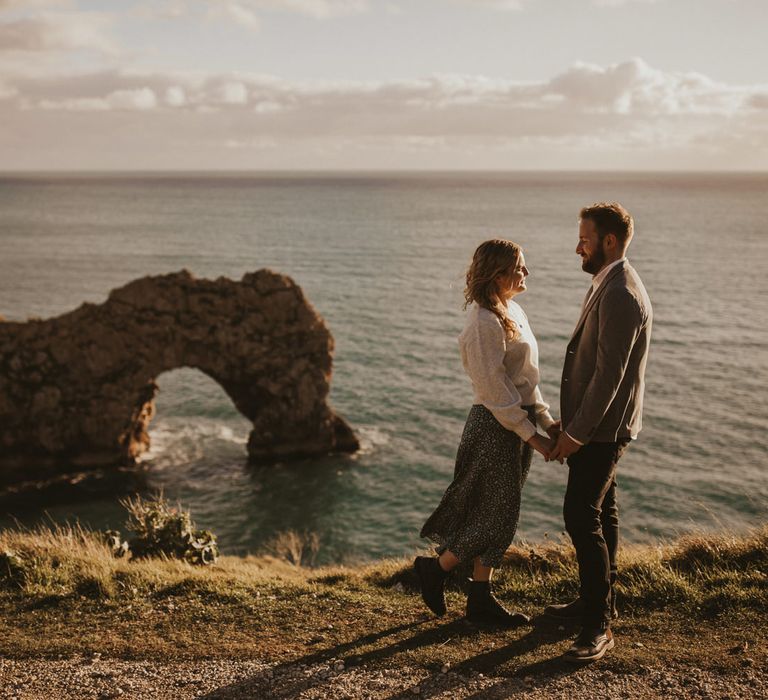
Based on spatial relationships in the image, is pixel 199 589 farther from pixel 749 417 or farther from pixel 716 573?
pixel 749 417

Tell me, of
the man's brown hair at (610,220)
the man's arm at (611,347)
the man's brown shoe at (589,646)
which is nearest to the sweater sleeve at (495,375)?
the man's arm at (611,347)

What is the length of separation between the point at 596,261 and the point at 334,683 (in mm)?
4157

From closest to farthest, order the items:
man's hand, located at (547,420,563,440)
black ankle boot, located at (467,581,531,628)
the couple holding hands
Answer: the couple holding hands < man's hand, located at (547,420,563,440) < black ankle boot, located at (467,581,531,628)

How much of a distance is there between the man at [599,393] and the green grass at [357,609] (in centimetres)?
61

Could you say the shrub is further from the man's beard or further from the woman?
the man's beard

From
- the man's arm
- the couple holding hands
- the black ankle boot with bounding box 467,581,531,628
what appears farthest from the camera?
the black ankle boot with bounding box 467,581,531,628

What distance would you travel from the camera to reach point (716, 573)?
25.4 feet

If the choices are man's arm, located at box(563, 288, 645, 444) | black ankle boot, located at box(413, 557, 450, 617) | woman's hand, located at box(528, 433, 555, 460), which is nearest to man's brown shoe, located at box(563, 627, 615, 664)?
black ankle boot, located at box(413, 557, 450, 617)

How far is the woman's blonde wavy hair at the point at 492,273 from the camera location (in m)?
6.09

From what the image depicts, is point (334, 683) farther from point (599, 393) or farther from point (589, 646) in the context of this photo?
point (599, 393)

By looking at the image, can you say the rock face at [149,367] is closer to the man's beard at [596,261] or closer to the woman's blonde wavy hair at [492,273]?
the woman's blonde wavy hair at [492,273]

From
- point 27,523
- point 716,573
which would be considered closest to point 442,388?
point 27,523

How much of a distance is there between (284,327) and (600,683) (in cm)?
2715

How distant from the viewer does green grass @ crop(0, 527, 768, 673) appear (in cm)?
639
